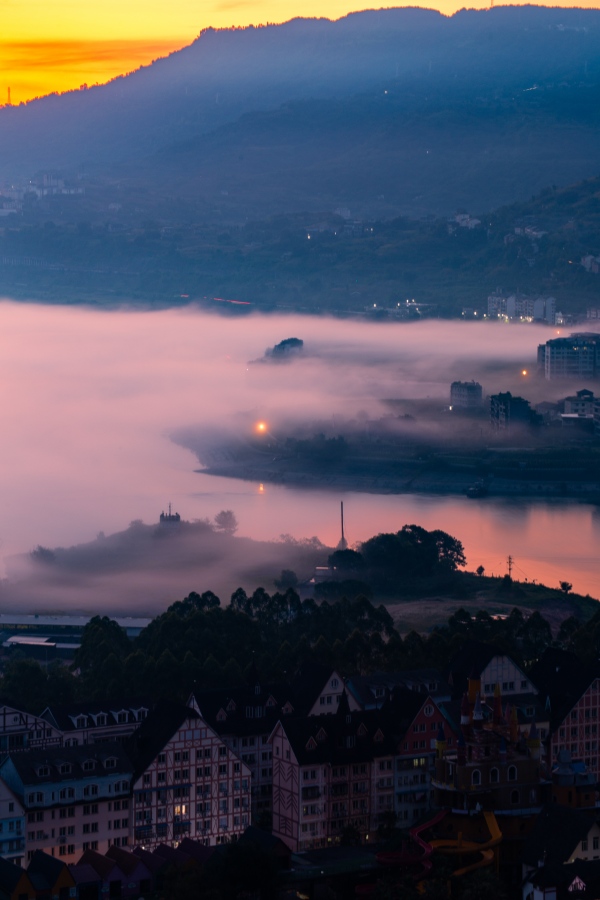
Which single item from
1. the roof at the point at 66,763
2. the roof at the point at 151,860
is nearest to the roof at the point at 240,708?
the roof at the point at 66,763

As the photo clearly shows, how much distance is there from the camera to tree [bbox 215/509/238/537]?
55.4 meters

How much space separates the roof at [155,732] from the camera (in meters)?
22.0

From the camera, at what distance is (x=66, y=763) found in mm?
21438

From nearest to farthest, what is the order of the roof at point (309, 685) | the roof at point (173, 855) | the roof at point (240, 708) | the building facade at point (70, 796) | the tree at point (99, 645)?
the roof at point (173, 855)
the building facade at point (70, 796)
the roof at point (240, 708)
the roof at point (309, 685)
the tree at point (99, 645)

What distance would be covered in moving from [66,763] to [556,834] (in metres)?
4.77

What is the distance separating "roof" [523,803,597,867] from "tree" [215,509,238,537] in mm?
33222

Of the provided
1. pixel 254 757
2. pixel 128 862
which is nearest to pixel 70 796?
pixel 128 862

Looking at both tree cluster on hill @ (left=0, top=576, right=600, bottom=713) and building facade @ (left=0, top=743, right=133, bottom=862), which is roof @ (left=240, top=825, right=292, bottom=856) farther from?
tree cluster on hill @ (left=0, top=576, right=600, bottom=713)

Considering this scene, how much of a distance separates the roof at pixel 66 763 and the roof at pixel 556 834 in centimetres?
401

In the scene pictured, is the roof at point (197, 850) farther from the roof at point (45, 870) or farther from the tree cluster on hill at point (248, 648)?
the tree cluster on hill at point (248, 648)

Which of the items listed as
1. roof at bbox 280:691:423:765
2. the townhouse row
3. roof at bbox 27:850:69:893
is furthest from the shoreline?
roof at bbox 27:850:69:893

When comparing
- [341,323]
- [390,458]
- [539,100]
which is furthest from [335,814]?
[539,100]

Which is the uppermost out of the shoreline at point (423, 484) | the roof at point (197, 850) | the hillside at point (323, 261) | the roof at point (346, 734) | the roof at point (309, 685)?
the hillside at point (323, 261)

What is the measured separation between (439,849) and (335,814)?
159 centimetres
